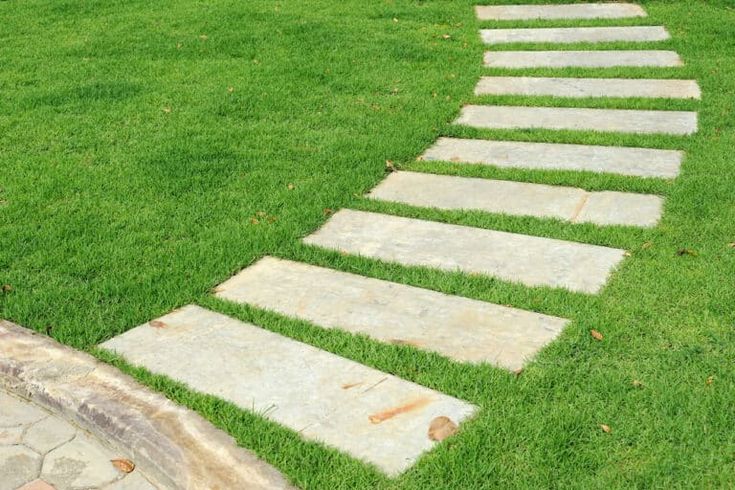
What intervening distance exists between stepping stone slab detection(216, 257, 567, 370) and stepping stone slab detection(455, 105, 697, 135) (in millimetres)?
2724

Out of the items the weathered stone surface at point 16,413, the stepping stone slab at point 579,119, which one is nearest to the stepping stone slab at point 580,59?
the stepping stone slab at point 579,119

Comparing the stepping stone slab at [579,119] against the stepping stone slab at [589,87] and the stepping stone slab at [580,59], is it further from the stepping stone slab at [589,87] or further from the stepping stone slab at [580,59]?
the stepping stone slab at [580,59]

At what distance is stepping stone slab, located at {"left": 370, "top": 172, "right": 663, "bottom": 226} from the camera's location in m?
5.14

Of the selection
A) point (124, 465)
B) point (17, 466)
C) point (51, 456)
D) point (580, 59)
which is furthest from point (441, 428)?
point (580, 59)

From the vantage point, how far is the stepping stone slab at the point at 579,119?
21.3ft

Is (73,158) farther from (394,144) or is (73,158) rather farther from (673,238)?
(673,238)

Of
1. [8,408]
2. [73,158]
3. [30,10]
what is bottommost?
[8,408]

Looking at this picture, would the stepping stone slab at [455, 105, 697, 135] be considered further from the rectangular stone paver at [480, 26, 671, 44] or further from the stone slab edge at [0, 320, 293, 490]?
the stone slab edge at [0, 320, 293, 490]

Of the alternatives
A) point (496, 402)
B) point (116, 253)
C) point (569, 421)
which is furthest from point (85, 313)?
point (569, 421)

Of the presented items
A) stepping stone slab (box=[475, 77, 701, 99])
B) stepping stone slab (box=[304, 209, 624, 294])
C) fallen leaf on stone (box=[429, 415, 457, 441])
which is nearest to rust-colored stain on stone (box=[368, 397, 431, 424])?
fallen leaf on stone (box=[429, 415, 457, 441])

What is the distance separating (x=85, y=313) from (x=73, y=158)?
2309 mm

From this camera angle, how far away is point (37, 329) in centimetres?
413

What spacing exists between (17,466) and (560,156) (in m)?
4.13

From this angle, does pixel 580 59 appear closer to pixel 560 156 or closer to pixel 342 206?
pixel 560 156
